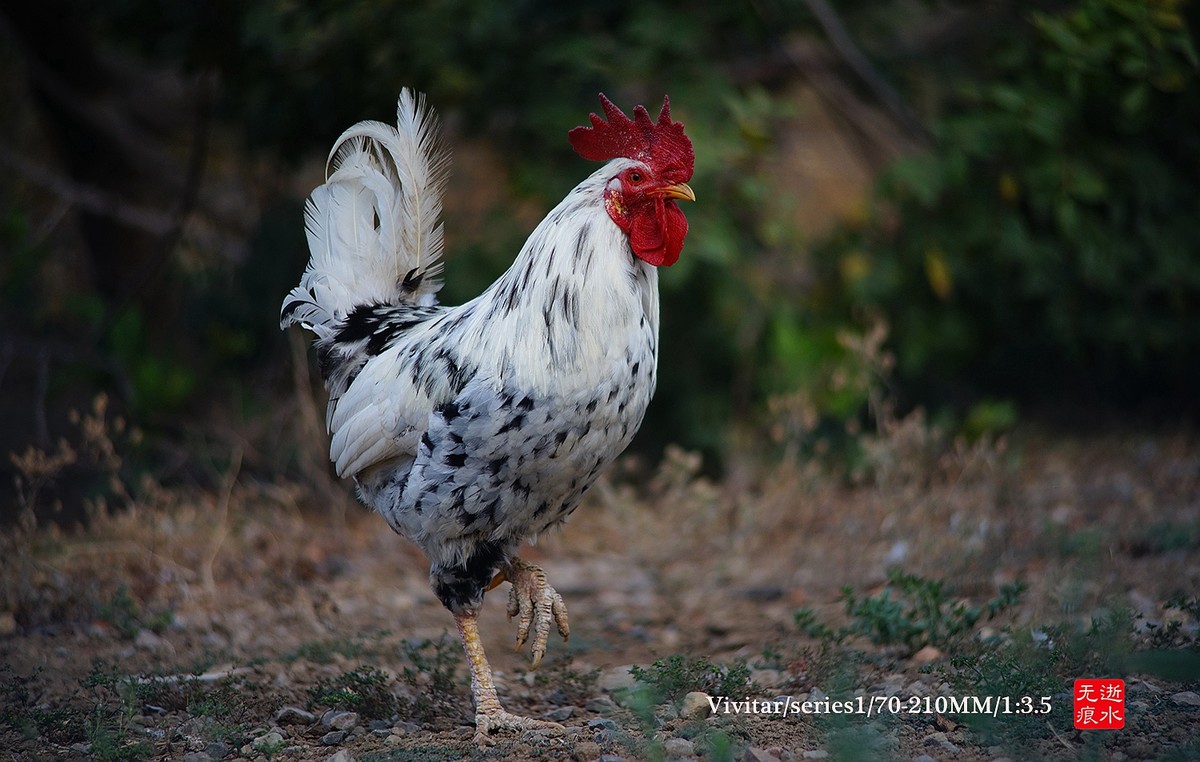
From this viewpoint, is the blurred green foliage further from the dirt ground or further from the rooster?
the rooster

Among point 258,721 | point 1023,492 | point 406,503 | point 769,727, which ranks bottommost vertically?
point 258,721

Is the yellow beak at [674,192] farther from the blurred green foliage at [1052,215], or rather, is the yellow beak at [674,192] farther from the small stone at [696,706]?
the blurred green foliage at [1052,215]

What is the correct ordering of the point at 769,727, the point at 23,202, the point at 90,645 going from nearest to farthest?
the point at 769,727 → the point at 90,645 → the point at 23,202

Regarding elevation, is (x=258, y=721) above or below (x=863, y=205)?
below

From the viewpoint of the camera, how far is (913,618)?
3.85 metres

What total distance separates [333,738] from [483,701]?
1.67ft

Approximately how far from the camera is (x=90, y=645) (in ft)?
13.7

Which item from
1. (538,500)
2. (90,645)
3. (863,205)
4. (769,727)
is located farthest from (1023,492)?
(90,645)

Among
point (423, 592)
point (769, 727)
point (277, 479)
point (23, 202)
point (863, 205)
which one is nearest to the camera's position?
point (769, 727)

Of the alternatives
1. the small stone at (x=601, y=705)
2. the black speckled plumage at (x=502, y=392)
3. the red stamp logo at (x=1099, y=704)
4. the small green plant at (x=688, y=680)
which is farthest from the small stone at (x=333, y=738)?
the red stamp logo at (x=1099, y=704)

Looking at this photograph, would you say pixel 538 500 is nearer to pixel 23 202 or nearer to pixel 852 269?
pixel 852 269

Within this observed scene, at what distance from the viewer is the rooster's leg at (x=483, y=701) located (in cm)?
339

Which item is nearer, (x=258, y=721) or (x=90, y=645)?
(x=258, y=721)

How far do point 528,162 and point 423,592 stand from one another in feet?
8.37
